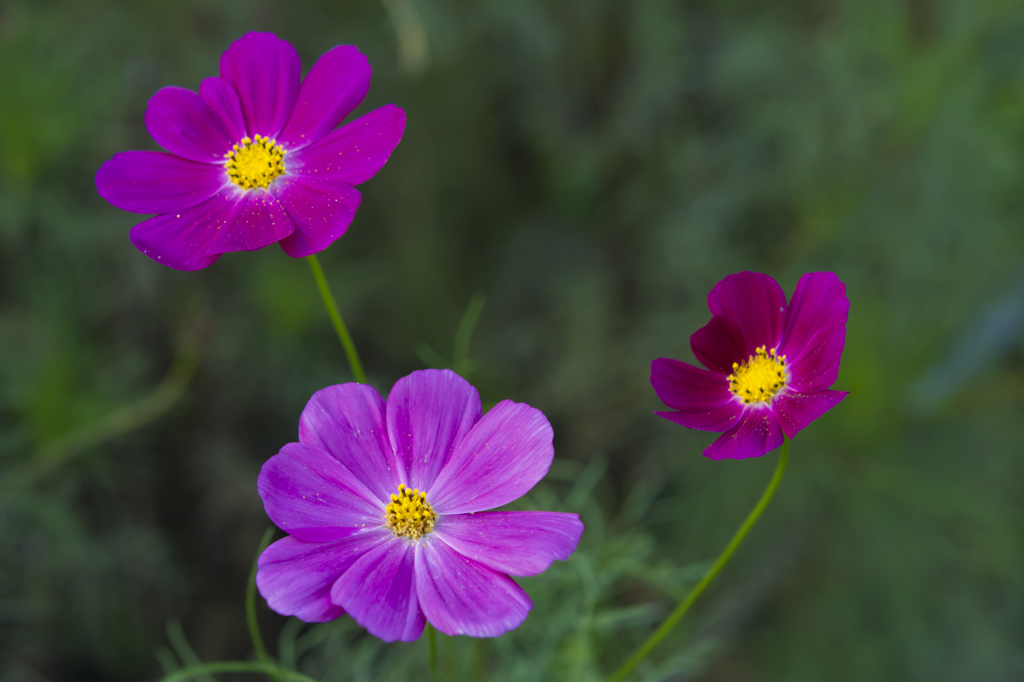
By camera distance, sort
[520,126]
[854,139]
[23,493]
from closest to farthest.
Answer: [23,493]
[854,139]
[520,126]

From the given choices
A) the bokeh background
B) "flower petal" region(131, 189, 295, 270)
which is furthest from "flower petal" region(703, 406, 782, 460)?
the bokeh background

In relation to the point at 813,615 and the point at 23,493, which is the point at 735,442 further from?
the point at 813,615

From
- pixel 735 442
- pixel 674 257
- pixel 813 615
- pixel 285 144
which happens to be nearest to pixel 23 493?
pixel 285 144

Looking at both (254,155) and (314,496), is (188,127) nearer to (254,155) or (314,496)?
(254,155)

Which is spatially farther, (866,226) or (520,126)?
(520,126)

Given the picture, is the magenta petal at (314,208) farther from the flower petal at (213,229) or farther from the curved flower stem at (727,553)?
the curved flower stem at (727,553)

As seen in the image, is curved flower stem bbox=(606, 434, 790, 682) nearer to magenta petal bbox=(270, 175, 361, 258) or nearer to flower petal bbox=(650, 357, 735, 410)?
flower petal bbox=(650, 357, 735, 410)

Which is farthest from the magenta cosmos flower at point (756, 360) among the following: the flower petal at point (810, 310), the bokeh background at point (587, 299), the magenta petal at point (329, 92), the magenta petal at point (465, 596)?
the bokeh background at point (587, 299)

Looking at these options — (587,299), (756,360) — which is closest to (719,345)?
(756,360)
